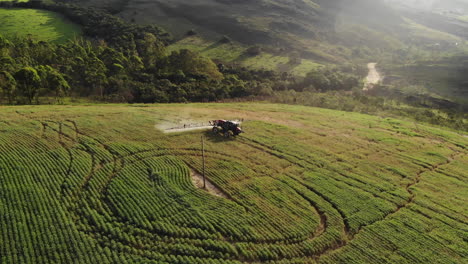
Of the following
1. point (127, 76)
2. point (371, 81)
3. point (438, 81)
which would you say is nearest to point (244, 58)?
point (371, 81)

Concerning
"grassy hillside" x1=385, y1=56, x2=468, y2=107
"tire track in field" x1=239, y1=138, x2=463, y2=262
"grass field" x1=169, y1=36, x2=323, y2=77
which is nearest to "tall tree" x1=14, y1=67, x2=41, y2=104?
"tire track in field" x1=239, y1=138, x2=463, y2=262

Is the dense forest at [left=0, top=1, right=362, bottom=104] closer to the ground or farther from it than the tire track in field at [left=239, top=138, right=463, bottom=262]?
farther from it

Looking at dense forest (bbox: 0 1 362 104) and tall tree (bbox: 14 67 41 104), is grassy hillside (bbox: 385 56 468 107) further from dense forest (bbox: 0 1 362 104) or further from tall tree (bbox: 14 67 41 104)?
tall tree (bbox: 14 67 41 104)

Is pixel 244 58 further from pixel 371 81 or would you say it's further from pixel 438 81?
pixel 438 81

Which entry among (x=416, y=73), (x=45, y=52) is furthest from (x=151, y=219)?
(x=416, y=73)

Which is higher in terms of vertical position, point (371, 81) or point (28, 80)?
point (371, 81)
